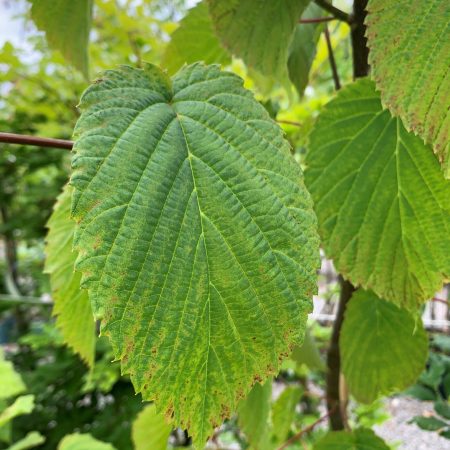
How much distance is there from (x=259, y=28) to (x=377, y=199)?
22 centimetres

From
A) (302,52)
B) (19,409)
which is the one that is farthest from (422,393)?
(19,409)

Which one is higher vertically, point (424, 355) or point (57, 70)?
point (57, 70)

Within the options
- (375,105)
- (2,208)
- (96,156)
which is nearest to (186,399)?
(96,156)

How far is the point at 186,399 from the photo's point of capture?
0.93ft

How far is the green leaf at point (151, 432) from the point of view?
1.98 ft

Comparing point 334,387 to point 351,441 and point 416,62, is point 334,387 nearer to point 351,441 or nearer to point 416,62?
point 351,441

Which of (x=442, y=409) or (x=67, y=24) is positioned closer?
(x=67, y=24)

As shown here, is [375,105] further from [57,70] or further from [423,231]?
[57,70]

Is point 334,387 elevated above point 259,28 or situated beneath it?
situated beneath

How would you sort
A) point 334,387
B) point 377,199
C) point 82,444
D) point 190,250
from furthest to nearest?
point 82,444
point 334,387
point 377,199
point 190,250

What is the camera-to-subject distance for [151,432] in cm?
64

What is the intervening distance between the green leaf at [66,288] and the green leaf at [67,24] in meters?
0.18

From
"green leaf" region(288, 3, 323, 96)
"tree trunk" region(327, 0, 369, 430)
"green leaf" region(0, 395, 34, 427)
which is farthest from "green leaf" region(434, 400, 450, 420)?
"green leaf" region(0, 395, 34, 427)

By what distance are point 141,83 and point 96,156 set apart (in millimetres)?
84
